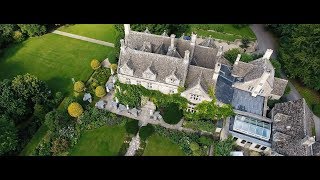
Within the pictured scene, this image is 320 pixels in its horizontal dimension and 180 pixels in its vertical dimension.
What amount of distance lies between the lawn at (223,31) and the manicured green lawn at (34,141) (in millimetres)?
38637

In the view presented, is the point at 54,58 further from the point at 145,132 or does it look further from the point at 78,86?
the point at 145,132

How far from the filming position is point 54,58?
6078 cm

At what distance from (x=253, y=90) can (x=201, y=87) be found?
9.80 meters

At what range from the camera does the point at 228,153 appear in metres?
44.7

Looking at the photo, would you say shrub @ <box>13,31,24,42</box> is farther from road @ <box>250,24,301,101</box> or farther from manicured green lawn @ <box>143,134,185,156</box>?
road @ <box>250,24,301,101</box>

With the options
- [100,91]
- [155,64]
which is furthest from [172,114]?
[100,91]

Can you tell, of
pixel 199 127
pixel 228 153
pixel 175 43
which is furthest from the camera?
pixel 175 43

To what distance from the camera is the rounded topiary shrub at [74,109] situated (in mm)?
48862

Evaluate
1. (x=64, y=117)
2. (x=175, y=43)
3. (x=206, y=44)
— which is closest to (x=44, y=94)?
(x=64, y=117)

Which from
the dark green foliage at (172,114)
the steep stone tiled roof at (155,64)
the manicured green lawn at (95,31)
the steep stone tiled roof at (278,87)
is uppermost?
the steep stone tiled roof at (155,64)

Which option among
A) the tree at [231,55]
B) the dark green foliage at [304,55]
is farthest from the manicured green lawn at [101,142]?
the dark green foliage at [304,55]

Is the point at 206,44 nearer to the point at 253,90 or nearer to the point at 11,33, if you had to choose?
→ the point at 253,90

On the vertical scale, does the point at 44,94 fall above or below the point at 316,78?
below

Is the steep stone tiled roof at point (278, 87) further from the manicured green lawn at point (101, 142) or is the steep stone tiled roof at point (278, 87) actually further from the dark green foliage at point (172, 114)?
the manicured green lawn at point (101, 142)
